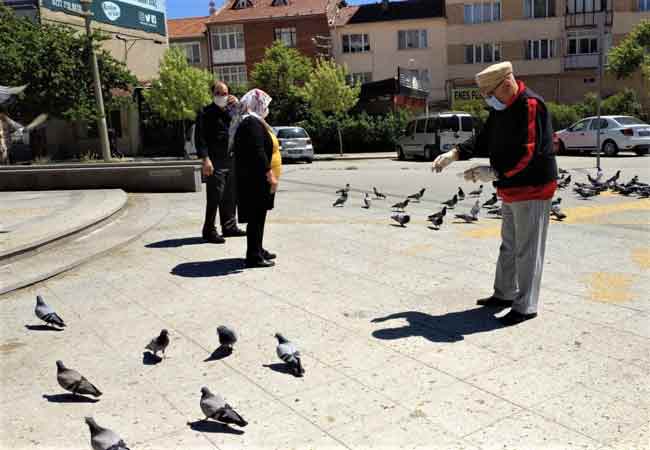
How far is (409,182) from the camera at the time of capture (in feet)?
50.8

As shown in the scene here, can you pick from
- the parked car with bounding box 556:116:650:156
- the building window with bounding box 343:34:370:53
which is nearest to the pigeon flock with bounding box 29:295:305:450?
the parked car with bounding box 556:116:650:156

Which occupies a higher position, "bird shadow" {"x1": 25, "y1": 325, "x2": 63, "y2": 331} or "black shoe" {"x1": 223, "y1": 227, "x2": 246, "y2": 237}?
"black shoe" {"x1": 223, "y1": 227, "x2": 246, "y2": 237}

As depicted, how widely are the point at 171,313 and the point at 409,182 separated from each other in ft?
35.7

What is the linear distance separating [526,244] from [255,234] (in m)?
2.92

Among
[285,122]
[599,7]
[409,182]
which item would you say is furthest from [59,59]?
[599,7]

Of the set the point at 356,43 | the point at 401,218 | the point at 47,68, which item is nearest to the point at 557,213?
the point at 401,218

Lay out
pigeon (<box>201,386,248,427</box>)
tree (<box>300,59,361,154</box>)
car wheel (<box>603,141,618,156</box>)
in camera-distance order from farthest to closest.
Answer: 1. tree (<box>300,59,361,154</box>)
2. car wheel (<box>603,141,618,156</box>)
3. pigeon (<box>201,386,248,427</box>)

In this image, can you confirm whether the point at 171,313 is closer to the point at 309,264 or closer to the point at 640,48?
the point at 309,264

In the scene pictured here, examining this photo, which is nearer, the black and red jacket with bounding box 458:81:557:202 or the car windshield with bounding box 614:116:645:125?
→ the black and red jacket with bounding box 458:81:557:202

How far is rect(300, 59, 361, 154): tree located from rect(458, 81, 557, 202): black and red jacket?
95.6ft

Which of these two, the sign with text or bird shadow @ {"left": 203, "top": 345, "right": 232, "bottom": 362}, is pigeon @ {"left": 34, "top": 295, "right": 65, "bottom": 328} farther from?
the sign with text

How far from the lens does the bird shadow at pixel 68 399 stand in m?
3.74

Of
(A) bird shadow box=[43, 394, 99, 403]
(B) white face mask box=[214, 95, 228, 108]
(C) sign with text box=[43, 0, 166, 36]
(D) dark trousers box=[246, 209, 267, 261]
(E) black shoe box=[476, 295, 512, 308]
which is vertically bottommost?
(A) bird shadow box=[43, 394, 99, 403]

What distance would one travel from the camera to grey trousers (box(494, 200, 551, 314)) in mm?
4586
